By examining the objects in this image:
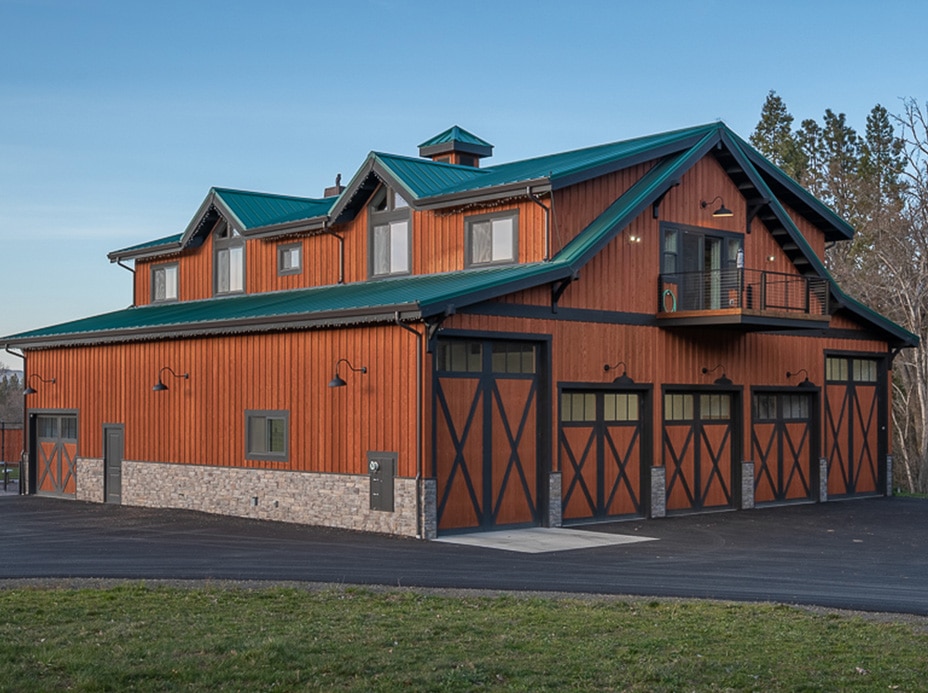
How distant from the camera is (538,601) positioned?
48.4 feet

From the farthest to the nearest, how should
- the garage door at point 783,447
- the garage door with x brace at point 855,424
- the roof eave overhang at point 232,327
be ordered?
the garage door with x brace at point 855,424, the garage door at point 783,447, the roof eave overhang at point 232,327

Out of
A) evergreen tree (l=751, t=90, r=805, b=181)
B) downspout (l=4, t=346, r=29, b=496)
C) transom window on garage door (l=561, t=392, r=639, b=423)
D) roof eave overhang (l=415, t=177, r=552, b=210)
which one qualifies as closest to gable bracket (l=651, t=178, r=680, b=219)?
roof eave overhang (l=415, t=177, r=552, b=210)

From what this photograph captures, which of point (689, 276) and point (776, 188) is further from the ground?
point (776, 188)

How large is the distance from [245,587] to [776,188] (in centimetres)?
2026

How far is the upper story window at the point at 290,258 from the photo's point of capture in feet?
102

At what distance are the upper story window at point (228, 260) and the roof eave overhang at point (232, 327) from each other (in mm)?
3736

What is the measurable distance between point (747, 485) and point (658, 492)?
345 centimetres

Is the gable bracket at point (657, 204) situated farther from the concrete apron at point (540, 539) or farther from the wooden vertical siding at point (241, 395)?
the concrete apron at point (540, 539)

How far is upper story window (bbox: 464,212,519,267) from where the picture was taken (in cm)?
2586

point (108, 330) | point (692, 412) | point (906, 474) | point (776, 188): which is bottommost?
point (906, 474)

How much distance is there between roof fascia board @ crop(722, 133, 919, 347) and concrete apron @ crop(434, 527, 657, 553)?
10.0 metres

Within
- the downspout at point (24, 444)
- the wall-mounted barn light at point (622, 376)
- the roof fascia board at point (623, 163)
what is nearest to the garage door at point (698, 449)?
the wall-mounted barn light at point (622, 376)

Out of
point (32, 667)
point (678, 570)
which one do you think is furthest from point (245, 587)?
point (678, 570)

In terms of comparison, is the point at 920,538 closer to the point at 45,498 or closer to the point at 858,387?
the point at 858,387
